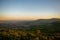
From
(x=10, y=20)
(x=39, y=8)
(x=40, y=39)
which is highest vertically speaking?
(x=39, y=8)

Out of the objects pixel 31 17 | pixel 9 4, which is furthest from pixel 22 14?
pixel 9 4

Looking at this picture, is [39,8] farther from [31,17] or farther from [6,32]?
[6,32]

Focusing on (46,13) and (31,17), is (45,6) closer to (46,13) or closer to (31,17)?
(46,13)

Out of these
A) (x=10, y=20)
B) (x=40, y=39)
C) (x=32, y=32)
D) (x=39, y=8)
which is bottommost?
(x=40, y=39)

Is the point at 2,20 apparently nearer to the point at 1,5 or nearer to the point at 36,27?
the point at 1,5

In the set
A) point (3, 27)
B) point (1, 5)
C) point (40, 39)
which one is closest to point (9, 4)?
point (1, 5)

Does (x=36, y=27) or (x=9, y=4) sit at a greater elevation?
(x=9, y=4)

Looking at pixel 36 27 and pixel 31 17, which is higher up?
pixel 31 17
